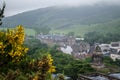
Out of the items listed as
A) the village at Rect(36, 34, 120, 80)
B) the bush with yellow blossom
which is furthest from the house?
the bush with yellow blossom

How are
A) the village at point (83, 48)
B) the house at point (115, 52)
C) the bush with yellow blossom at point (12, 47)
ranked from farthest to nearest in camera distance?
the village at point (83, 48) → the house at point (115, 52) → the bush with yellow blossom at point (12, 47)

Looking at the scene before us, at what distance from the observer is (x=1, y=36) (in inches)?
720

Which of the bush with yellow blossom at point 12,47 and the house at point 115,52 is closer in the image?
the bush with yellow blossom at point 12,47

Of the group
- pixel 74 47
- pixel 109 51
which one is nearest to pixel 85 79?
pixel 109 51

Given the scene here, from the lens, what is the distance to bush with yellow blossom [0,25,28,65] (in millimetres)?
16875

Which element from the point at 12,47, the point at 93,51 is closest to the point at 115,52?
the point at 93,51

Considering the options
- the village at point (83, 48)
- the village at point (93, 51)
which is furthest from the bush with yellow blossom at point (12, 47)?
the village at point (83, 48)

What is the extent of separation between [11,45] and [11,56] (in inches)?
22.9

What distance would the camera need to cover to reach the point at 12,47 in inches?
677

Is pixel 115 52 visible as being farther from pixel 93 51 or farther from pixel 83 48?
pixel 93 51

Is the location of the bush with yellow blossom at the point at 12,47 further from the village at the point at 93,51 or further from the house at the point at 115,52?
the house at the point at 115,52

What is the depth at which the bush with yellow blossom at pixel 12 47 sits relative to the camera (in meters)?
16.9

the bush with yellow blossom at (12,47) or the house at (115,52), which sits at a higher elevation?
the bush with yellow blossom at (12,47)

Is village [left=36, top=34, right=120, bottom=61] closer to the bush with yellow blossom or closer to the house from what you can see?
the house
